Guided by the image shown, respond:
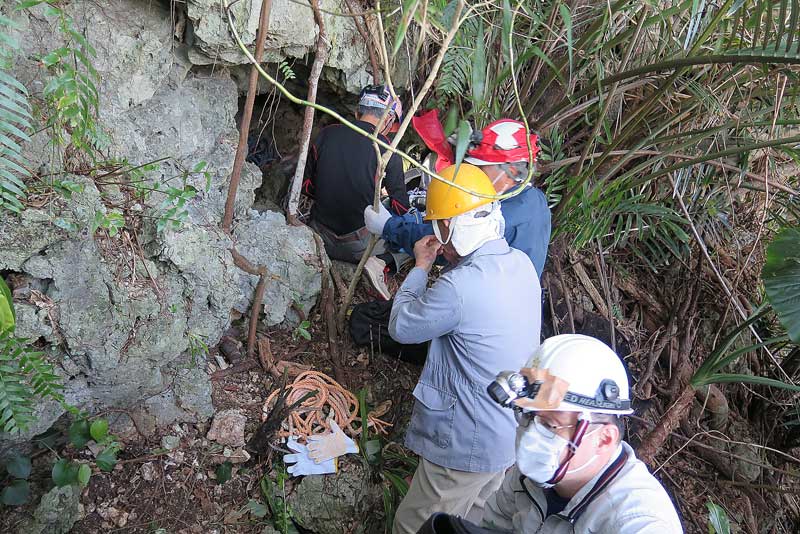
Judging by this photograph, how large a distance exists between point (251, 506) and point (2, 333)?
1.36 meters

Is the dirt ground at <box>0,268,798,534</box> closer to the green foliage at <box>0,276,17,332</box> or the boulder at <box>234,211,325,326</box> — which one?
the boulder at <box>234,211,325,326</box>

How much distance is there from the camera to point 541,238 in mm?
3012

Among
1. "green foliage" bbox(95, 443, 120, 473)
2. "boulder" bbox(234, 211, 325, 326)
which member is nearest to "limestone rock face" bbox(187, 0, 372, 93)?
"boulder" bbox(234, 211, 325, 326)

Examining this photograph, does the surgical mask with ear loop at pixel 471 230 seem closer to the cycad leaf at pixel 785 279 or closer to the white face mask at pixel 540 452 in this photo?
the white face mask at pixel 540 452

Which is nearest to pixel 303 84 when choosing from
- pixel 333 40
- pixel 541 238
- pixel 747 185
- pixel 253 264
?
→ pixel 333 40

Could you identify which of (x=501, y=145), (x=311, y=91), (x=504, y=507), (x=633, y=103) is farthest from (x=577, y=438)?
(x=633, y=103)

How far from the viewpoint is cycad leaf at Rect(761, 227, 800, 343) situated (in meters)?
2.47

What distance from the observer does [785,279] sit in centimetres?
257

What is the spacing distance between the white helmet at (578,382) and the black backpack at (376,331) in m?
2.10

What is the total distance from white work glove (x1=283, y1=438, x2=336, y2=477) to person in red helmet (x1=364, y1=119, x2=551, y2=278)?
1134 mm

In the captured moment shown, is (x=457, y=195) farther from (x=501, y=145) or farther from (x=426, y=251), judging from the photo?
(x=501, y=145)

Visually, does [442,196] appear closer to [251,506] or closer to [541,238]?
[541,238]

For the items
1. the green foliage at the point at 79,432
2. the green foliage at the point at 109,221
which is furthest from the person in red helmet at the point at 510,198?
the green foliage at the point at 79,432

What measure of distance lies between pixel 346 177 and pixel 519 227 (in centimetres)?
147
